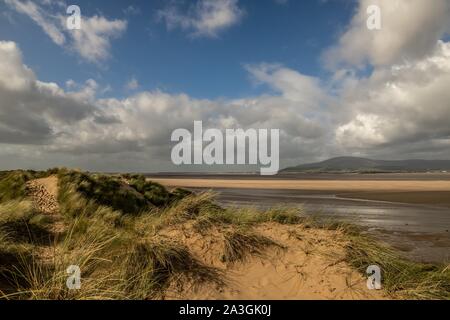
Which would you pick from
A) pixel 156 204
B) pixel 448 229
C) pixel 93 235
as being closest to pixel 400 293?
pixel 93 235

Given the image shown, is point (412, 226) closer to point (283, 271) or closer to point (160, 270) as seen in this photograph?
point (283, 271)

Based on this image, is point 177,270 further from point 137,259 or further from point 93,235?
point 93,235

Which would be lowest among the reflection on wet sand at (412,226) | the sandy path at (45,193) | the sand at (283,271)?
the reflection on wet sand at (412,226)

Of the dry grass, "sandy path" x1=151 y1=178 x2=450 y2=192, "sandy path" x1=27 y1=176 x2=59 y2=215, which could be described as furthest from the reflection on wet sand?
"sandy path" x1=151 y1=178 x2=450 y2=192

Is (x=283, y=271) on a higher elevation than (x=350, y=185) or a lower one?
higher

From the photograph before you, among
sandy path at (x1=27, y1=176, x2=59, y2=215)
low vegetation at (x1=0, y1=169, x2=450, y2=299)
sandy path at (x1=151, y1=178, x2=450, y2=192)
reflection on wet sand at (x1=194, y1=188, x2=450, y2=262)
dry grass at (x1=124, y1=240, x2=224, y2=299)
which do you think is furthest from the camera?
sandy path at (x1=151, y1=178, x2=450, y2=192)

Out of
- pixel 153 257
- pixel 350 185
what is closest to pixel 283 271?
pixel 153 257

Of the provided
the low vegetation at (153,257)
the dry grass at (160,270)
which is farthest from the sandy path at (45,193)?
the dry grass at (160,270)

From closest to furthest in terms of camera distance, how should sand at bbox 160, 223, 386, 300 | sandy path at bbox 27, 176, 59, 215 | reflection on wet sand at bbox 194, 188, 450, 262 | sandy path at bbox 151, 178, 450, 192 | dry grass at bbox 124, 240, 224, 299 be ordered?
dry grass at bbox 124, 240, 224, 299, sand at bbox 160, 223, 386, 300, reflection on wet sand at bbox 194, 188, 450, 262, sandy path at bbox 27, 176, 59, 215, sandy path at bbox 151, 178, 450, 192

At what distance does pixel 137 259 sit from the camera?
571cm

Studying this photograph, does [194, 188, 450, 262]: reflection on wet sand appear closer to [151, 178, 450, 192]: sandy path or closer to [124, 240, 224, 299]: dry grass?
[124, 240, 224, 299]: dry grass

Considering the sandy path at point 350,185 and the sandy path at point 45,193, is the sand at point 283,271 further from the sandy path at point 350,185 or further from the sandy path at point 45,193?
the sandy path at point 350,185
